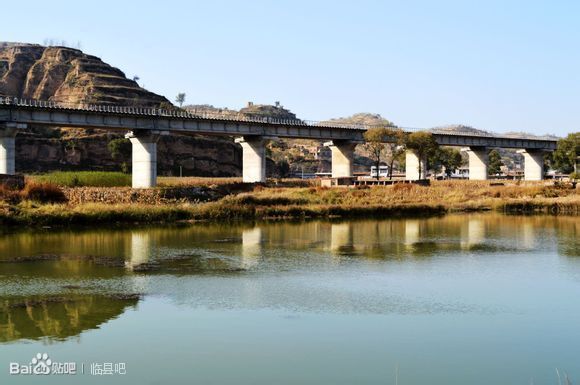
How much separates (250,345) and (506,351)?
6689mm

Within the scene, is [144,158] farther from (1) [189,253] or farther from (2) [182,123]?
(1) [189,253]

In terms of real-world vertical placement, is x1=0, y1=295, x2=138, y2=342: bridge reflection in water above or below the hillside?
below

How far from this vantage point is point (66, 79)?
15600 cm

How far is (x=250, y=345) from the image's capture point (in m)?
18.4

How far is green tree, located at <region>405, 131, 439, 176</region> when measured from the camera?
102 meters

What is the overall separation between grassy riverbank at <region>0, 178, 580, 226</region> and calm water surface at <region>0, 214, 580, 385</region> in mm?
12027

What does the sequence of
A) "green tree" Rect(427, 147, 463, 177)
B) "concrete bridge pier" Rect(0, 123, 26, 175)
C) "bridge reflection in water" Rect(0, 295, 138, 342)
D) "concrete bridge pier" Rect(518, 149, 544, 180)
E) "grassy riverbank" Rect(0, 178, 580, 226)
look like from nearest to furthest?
1. "bridge reflection in water" Rect(0, 295, 138, 342)
2. "grassy riverbank" Rect(0, 178, 580, 226)
3. "concrete bridge pier" Rect(0, 123, 26, 175)
4. "concrete bridge pier" Rect(518, 149, 544, 180)
5. "green tree" Rect(427, 147, 463, 177)

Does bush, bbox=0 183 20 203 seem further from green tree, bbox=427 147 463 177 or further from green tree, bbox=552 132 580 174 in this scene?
green tree, bbox=427 147 463 177

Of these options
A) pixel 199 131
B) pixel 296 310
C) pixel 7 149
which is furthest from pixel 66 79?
pixel 296 310

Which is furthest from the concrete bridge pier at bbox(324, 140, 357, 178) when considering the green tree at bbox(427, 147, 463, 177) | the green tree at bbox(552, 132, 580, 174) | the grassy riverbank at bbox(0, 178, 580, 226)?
the green tree at bbox(427, 147, 463, 177)

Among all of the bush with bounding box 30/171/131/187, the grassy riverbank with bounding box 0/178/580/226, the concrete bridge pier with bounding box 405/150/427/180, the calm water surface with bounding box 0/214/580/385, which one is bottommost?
the calm water surface with bounding box 0/214/580/385

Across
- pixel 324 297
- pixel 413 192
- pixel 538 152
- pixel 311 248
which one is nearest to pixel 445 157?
pixel 538 152

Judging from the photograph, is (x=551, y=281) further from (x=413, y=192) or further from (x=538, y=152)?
(x=538, y=152)

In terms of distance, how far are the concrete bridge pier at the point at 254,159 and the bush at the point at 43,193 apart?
1329 inches
